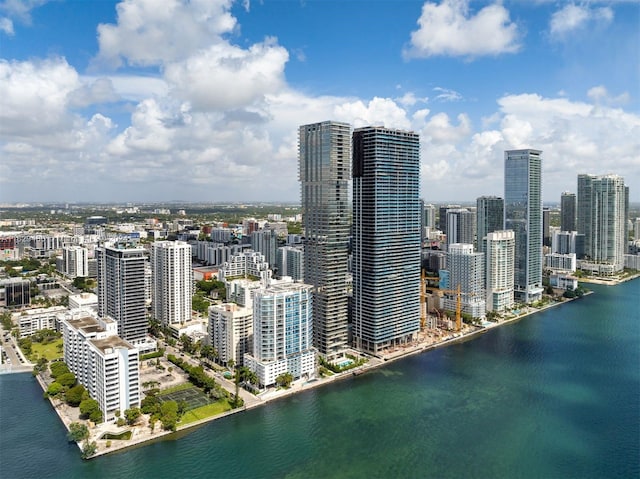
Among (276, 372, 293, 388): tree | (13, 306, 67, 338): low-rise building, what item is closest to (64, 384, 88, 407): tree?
(276, 372, 293, 388): tree

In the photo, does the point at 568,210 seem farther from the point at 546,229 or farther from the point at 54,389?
the point at 54,389

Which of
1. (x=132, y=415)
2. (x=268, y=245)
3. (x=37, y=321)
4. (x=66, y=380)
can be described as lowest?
(x=132, y=415)

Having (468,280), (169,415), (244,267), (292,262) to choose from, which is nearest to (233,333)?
(169,415)

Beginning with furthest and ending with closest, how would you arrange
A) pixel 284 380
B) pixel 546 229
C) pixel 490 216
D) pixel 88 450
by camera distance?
pixel 546 229 → pixel 490 216 → pixel 284 380 → pixel 88 450

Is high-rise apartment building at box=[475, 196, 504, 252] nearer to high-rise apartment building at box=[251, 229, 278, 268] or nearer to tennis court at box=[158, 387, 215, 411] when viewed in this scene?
high-rise apartment building at box=[251, 229, 278, 268]

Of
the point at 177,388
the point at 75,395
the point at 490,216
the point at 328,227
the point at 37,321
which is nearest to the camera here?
the point at 75,395

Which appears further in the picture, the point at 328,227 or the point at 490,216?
the point at 490,216

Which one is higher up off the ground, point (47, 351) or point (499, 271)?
point (499, 271)
